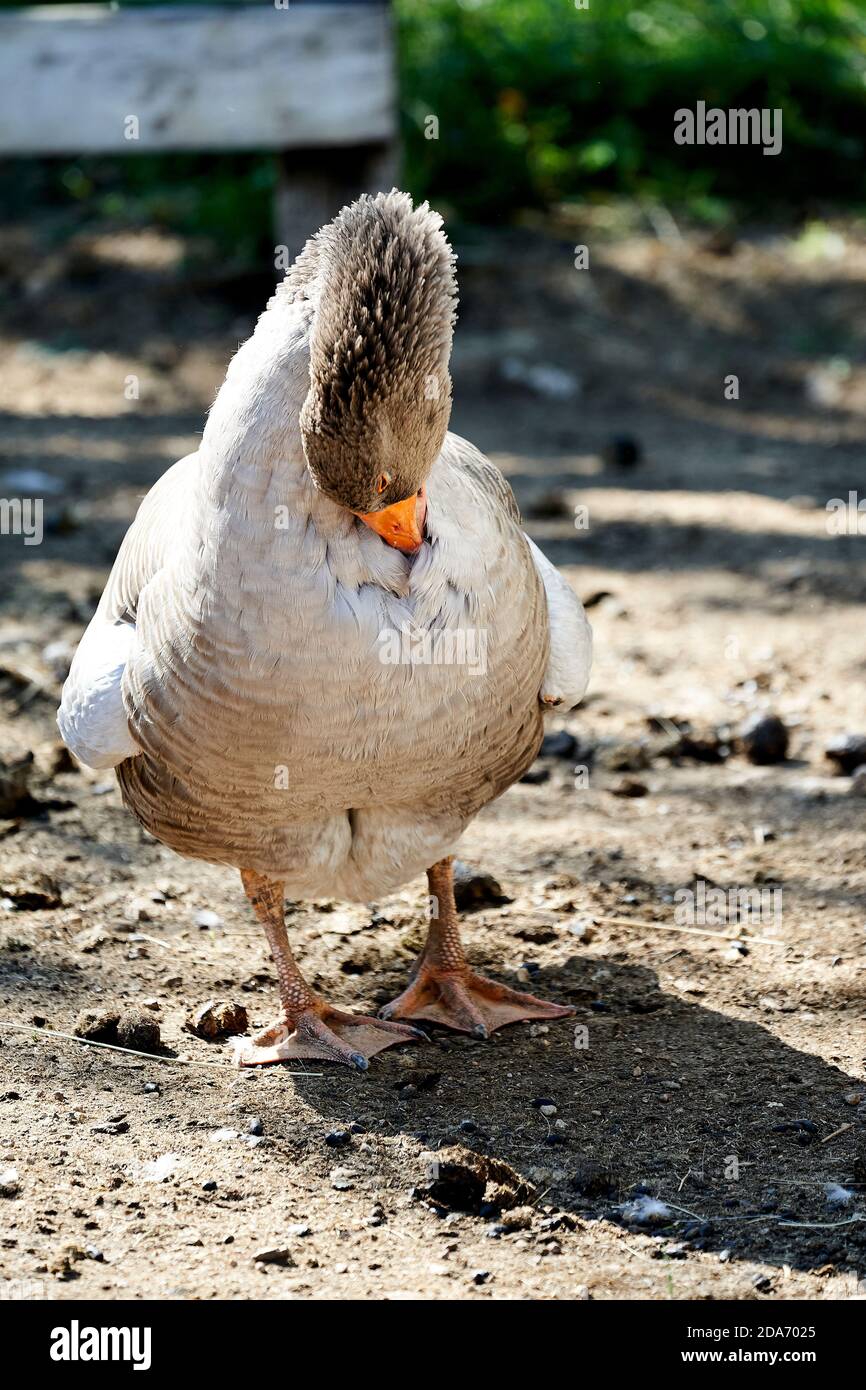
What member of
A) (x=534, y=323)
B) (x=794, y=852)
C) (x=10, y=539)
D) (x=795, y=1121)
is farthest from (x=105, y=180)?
(x=795, y=1121)

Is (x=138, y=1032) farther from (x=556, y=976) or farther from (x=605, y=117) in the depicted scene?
(x=605, y=117)

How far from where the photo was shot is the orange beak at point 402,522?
3242mm

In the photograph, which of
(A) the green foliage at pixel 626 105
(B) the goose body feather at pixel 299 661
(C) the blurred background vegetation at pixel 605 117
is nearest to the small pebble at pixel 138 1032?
(B) the goose body feather at pixel 299 661

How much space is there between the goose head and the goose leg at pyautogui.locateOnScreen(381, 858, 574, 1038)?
149 centimetres

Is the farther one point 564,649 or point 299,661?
point 564,649

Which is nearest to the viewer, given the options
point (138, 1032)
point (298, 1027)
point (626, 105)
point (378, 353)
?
point (378, 353)

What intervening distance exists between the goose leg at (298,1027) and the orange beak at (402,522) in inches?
45.7

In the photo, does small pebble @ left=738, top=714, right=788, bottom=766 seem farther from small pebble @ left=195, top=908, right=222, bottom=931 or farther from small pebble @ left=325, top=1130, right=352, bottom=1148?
small pebble @ left=325, top=1130, right=352, bottom=1148

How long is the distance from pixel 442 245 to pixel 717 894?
7.92ft

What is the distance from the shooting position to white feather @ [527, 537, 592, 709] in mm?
4031

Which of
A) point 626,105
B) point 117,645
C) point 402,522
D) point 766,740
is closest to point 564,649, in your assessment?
point 402,522

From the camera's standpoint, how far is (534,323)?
33.8ft

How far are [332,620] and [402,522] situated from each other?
0.84 ft

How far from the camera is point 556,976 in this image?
4.44 m
